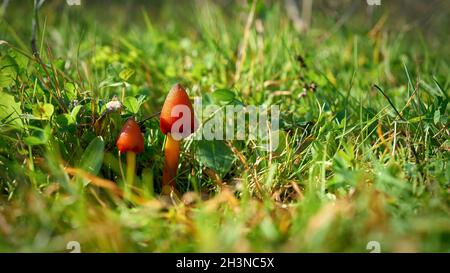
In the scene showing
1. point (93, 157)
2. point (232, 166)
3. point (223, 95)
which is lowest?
point (232, 166)

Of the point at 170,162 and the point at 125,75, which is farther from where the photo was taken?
the point at 125,75

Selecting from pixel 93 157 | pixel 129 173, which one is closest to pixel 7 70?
pixel 93 157

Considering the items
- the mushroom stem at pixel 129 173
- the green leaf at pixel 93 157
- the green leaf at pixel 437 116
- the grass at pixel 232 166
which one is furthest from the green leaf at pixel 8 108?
the green leaf at pixel 437 116

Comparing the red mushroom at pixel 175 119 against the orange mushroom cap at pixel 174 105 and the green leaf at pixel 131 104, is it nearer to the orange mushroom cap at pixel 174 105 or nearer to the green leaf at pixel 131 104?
the orange mushroom cap at pixel 174 105

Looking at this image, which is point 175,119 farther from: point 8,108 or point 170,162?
point 8,108

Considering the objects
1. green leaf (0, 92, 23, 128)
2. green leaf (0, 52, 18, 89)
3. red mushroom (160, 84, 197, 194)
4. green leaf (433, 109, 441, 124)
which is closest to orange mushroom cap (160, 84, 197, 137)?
red mushroom (160, 84, 197, 194)
